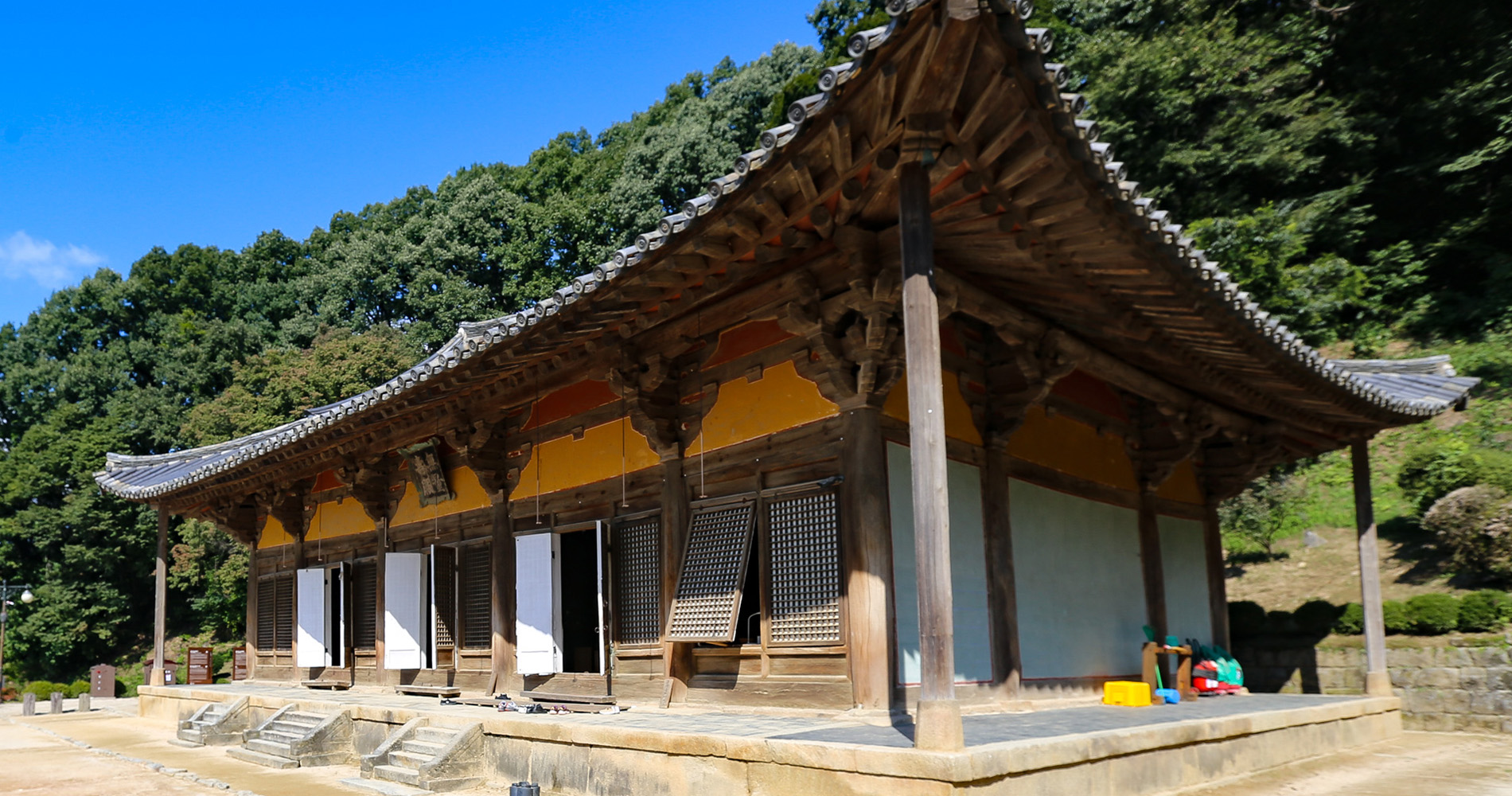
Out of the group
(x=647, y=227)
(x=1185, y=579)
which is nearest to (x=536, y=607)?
Answer: (x=1185, y=579)

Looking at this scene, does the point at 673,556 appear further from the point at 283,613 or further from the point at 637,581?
the point at 283,613

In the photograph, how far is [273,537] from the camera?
16656 millimetres

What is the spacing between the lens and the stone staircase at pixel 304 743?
9805 mm

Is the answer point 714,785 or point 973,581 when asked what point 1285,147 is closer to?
point 973,581

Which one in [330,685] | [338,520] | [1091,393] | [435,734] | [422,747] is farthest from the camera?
[338,520]

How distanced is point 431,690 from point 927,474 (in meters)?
7.87

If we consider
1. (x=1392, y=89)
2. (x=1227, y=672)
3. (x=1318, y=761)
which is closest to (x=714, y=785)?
(x=1318, y=761)

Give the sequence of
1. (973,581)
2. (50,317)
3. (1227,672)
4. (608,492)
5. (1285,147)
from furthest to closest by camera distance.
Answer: (50,317) → (1285,147) → (1227,672) → (608,492) → (973,581)

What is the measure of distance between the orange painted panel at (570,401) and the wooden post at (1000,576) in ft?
11.7

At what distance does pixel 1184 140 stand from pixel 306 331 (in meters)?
30.9

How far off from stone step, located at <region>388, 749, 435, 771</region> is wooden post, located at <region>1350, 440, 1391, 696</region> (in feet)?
31.8

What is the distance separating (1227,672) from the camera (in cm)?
1131

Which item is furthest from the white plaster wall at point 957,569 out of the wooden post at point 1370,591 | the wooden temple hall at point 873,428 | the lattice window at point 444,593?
the lattice window at point 444,593

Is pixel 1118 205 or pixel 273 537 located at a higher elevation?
pixel 1118 205
